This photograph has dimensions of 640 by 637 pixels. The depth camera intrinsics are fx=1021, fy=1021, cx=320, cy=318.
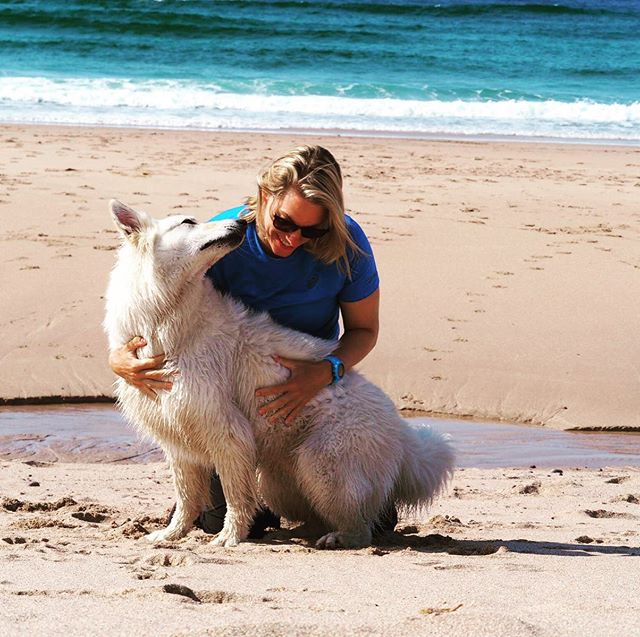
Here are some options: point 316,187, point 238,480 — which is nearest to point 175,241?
point 316,187

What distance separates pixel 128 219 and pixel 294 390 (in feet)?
3.21

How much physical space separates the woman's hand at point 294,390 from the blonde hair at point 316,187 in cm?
47

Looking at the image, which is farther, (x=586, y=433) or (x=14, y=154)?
(x=14, y=154)

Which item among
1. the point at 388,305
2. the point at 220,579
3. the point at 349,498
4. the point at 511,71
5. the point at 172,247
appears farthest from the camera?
the point at 511,71

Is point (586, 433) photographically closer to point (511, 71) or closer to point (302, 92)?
point (302, 92)

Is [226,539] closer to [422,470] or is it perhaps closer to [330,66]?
[422,470]

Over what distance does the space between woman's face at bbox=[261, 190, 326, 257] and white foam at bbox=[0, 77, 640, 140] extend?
1480 cm

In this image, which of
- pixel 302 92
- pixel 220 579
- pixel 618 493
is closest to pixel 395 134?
pixel 302 92

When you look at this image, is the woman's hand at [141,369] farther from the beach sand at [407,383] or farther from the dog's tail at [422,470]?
the dog's tail at [422,470]

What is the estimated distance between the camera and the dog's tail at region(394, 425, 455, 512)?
454 centimetres

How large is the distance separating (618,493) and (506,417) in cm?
130

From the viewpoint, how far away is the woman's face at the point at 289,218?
411 centimetres

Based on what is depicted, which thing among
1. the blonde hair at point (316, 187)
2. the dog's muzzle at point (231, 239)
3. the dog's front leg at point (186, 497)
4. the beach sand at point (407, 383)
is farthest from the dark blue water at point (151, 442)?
the dog's muzzle at point (231, 239)

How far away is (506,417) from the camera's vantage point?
21.3ft
